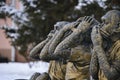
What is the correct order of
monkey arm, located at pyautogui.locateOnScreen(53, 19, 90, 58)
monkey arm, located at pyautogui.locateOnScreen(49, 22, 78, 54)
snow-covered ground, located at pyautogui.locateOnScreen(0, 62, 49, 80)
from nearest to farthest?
monkey arm, located at pyautogui.locateOnScreen(53, 19, 90, 58)
monkey arm, located at pyautogui.locateOnScreen(49, 22, 78, 54)
snow-covered ground, located at pyautogui.locateOnScreen(0, 62, 49, 80)

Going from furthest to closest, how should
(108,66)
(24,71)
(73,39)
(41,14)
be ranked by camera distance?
(24,71) < (41,14) < (73,39) < (108,66)

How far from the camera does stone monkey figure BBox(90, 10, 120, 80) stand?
492 centimetres

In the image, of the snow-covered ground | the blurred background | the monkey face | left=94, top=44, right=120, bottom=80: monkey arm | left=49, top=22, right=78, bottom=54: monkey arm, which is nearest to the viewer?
left=94, top=44, right=120, bottom=80: monkey arm

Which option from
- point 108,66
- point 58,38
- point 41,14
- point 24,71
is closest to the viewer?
point 108,66

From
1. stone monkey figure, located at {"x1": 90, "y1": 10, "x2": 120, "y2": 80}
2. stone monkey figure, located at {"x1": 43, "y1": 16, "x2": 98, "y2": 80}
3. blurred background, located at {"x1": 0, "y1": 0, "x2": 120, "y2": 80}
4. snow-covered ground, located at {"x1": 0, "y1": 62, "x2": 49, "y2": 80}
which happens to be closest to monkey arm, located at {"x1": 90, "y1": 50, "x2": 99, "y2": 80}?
stone monkey figure, located at {"x1": 90, "y1": 10, "x2": 120, "y2": 80}

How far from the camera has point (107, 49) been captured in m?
5.09

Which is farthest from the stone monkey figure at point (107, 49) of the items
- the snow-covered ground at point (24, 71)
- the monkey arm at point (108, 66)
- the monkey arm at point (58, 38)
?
the snow-covered ground at point (24, 71)

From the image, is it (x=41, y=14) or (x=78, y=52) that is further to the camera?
(x=41, y=14)

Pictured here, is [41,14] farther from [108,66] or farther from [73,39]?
[108,66]

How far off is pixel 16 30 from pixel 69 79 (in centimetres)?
1192

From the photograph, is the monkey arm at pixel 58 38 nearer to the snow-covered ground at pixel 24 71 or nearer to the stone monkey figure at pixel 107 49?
the stone monkey figure at pixel 107 49

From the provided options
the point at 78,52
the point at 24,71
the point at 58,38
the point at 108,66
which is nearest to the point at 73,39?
the point at 78,52

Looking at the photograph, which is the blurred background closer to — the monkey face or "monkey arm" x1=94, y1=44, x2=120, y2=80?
the monkey face

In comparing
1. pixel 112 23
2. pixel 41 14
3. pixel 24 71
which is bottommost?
pixel 24 71
